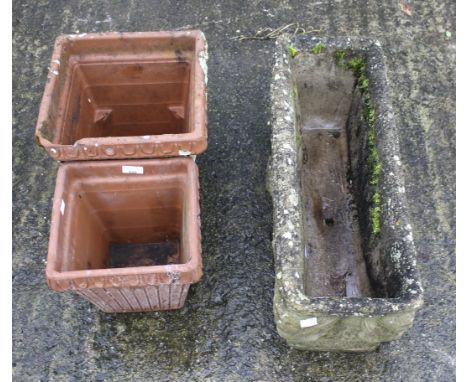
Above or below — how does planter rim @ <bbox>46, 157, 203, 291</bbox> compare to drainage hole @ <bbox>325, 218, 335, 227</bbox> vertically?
below

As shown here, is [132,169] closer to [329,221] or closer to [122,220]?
[122,220]

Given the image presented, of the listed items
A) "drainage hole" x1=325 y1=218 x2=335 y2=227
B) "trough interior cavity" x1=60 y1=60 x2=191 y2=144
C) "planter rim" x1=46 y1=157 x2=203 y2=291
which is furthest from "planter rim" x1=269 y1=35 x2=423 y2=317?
"trough interior cavity" x1=60 y1=60 x2=191 y2=144

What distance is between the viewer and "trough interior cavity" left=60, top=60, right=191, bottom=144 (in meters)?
2.69

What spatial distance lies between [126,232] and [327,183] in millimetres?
1232

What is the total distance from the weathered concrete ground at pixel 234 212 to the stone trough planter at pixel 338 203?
0.28 meters

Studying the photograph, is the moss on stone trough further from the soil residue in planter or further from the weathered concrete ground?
the soil residue in planter

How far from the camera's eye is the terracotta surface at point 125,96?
2.30m

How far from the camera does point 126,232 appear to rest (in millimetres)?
2818

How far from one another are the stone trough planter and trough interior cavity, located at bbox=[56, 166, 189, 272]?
1.78 feet

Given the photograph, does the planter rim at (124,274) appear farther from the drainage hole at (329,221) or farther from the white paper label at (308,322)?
the drainage hole at (329,221)

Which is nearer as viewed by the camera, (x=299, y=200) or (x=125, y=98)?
(x=299, y=200)

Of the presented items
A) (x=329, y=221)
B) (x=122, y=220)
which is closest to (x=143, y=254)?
(x=122, y=220)

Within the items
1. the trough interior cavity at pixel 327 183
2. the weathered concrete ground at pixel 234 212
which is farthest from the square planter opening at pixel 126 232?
the trough interior cavity at pixel 327 183

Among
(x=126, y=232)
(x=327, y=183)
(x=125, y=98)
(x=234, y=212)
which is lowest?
(x=126, y=232)
